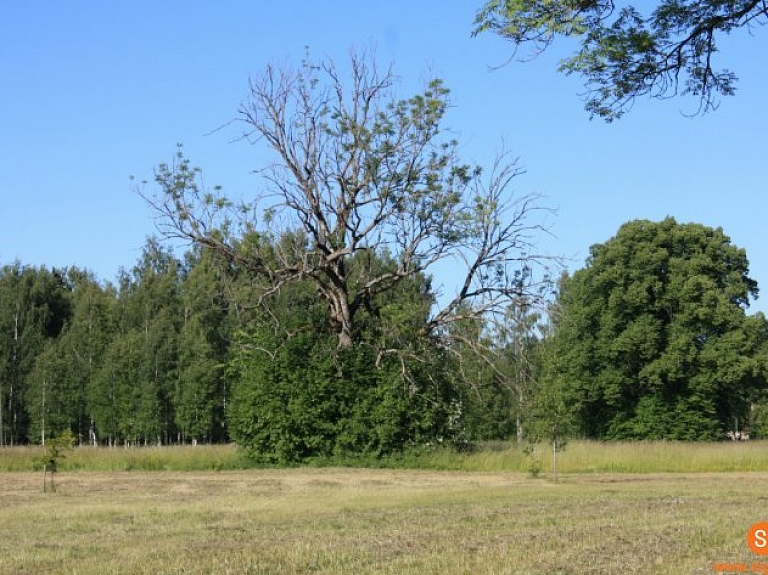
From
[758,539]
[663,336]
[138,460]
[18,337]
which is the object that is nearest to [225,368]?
[138,460]

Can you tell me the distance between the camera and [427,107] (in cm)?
3200

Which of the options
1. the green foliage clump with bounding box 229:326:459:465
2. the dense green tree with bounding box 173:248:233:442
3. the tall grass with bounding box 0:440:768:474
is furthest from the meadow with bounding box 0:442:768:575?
the dense green tree with bounding box 173:248:233:442

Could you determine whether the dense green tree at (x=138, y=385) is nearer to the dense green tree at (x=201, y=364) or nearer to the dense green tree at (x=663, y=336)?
the dense green tree at (x=201, y=364)

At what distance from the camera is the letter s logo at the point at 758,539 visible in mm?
9137

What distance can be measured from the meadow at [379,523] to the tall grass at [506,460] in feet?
7.63

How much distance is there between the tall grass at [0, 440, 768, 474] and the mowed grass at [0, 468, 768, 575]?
23.6ft

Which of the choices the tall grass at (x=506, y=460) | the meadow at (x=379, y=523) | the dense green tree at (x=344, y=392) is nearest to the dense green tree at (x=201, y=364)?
the dense green tree at (x=344, y=392)

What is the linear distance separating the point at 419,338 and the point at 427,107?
8.33m

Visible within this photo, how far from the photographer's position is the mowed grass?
9023 mm

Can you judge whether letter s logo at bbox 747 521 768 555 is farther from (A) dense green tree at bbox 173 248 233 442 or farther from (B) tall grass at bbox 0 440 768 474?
(A) dense green tree at bbox 173 248 233 442

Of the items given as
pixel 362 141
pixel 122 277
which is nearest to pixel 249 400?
pixel 362 141

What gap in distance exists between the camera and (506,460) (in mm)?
30781

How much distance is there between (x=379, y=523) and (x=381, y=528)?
29.4 inches

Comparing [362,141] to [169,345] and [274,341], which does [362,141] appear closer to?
[274,341]
